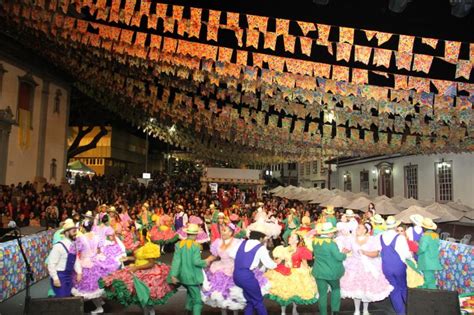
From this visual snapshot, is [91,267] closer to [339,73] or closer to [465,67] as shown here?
[339,73]

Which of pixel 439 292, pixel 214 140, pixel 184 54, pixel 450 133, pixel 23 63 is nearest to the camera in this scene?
pixel 439 292

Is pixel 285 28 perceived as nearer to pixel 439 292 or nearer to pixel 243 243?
pixel 243 243

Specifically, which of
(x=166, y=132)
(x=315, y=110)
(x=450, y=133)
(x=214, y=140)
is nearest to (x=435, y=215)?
(x=450, y=133)

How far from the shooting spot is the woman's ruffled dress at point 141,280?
758 centimetres

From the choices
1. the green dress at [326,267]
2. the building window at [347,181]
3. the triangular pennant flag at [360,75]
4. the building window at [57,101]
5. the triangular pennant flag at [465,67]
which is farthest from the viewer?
the building window at [347,181]

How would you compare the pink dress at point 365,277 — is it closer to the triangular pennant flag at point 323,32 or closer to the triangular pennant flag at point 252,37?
the triangular pennant flag at point 323,32

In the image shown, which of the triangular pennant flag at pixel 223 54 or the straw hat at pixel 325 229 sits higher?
the triangular pennant flag at pixel 223 54

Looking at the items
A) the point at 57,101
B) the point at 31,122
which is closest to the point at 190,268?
the point at 31,122

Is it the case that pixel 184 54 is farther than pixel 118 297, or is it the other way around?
pixel 184 54

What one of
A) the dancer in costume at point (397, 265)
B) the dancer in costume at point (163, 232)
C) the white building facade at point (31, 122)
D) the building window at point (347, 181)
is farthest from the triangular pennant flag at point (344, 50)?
the building window at point (347, 181)

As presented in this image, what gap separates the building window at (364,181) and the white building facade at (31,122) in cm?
2348

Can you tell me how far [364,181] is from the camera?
37.1m

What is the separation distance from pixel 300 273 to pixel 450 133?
12850 mm

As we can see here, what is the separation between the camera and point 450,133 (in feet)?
59.4
